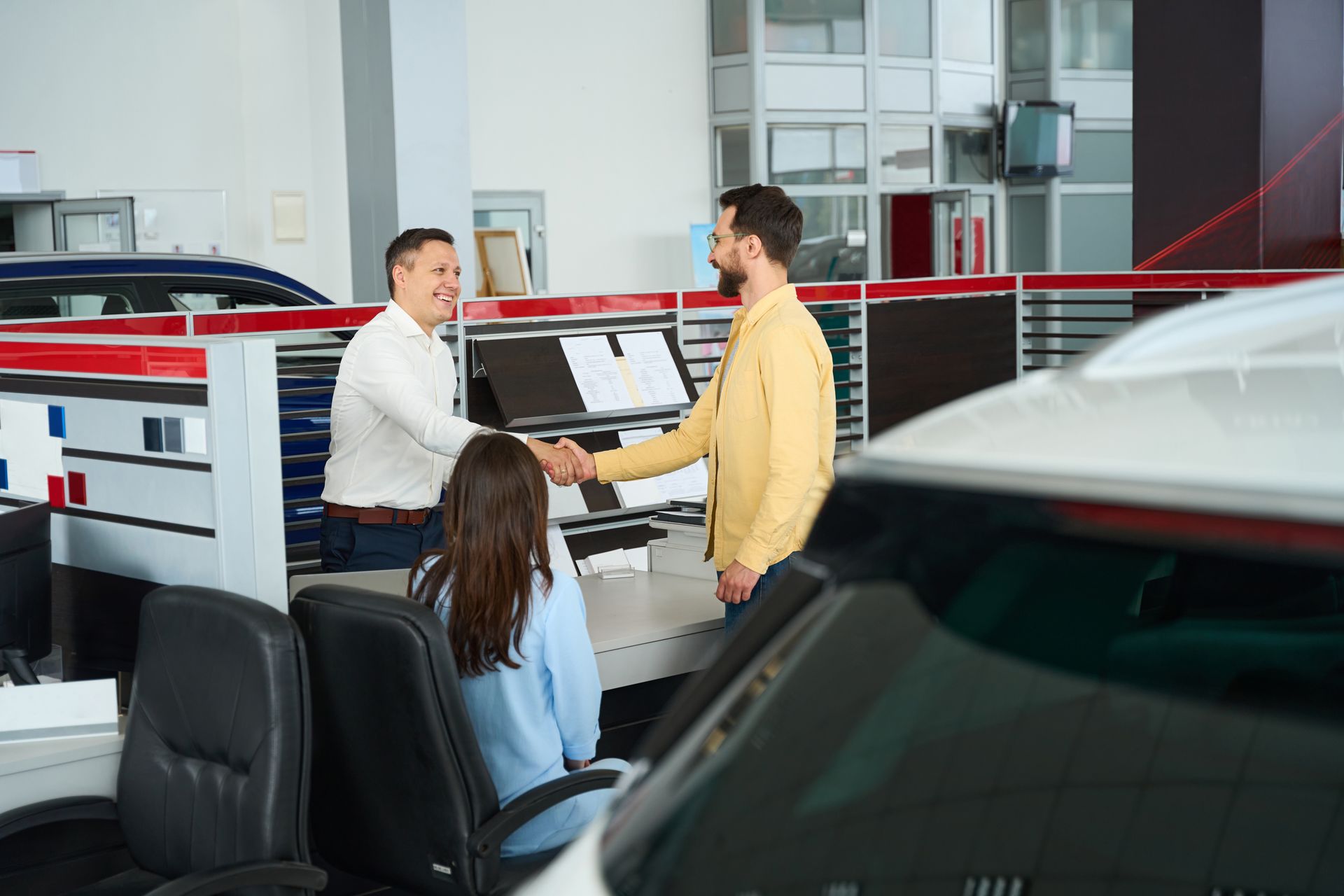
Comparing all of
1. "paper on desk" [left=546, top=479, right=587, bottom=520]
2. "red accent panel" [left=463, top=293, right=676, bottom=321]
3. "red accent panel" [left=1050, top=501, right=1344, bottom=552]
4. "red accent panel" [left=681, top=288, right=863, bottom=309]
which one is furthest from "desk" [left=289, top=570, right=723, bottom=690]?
"red accent panel" [left=681, top=288, right=863, bottom=309]

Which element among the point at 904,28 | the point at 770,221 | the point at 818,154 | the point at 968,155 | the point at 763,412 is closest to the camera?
the point at 763,412

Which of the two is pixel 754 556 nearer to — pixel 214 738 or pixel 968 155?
pixel 214 738

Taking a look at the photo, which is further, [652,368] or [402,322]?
[652,368]

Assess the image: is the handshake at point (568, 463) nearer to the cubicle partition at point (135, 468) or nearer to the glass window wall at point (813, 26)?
the cubicle partition at point (135, 468)

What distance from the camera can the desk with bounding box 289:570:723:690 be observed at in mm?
2898

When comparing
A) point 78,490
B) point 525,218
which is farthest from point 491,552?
point 525,218

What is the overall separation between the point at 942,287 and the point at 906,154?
7073 mm

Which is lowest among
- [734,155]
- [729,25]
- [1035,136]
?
[734,155]

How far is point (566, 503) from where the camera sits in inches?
184

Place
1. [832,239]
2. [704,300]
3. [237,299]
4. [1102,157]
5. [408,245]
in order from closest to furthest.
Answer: [408,245] → [704,300] → [237,299] → [832,239] → [1102,157]

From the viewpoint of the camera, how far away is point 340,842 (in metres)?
2.38

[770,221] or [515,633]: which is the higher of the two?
[770,221]

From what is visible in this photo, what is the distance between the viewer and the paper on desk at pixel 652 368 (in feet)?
16.2

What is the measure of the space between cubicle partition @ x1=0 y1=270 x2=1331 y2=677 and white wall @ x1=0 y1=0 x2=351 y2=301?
568 centimetres
